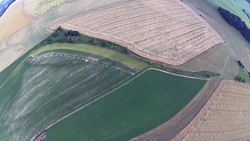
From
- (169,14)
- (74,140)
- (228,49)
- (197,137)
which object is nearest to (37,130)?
(74,140)

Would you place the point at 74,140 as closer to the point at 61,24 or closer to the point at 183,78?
the point at 183,78

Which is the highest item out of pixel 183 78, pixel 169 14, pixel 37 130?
pixel 169 14

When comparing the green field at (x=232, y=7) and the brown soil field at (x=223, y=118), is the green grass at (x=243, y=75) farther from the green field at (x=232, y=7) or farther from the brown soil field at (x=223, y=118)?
the green field at (x=232, y=7)

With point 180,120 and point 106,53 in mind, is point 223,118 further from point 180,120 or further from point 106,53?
point 106,53

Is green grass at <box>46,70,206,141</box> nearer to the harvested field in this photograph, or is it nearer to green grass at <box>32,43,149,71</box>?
green grass at <box>32,43,149,71</box>

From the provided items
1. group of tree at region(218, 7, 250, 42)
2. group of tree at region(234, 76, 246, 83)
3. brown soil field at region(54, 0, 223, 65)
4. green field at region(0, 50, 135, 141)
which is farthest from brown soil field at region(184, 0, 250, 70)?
green field at region(0, 50, 135, 141)

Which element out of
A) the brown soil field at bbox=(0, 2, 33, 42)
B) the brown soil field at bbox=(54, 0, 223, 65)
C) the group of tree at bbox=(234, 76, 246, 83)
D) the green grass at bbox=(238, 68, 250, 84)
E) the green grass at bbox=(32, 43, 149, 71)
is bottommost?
the green grass at bbox=(238, 68, 250, 84)

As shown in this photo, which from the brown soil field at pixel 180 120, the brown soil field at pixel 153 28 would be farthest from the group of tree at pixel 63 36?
the brown soil field at pixel 180 120
